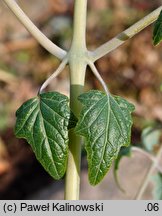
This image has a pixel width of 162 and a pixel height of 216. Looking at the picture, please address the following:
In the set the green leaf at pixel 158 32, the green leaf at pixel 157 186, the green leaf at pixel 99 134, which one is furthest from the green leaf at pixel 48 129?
the green leaf at pixel 157 186

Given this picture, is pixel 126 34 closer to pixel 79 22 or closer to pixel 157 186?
pixel 79 22

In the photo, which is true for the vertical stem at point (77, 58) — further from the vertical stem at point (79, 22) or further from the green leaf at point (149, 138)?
the green leaf at point (149, 138)

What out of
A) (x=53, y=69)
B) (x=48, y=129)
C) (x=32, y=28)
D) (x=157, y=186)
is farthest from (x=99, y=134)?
(x=53, y=69)

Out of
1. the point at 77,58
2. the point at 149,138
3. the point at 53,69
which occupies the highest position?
the point at 53,69

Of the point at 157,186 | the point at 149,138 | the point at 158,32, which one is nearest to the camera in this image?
the point at 158,32

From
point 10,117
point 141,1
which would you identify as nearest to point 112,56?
point 141,1

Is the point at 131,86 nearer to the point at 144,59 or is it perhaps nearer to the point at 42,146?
the point at 144,59

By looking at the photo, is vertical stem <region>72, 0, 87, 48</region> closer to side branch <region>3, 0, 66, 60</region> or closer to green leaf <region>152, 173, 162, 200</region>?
side branch <region>3, 0, 66, 60</region>
